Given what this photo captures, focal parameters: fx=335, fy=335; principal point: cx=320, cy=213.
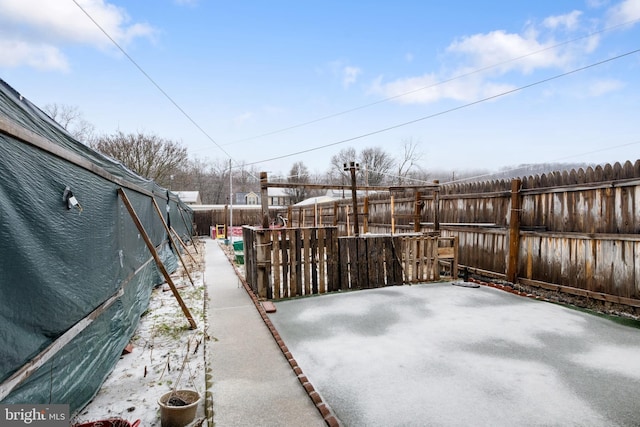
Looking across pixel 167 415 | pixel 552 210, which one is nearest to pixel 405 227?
pixel 552 210

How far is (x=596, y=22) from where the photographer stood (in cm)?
897

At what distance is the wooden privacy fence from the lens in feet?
18.1

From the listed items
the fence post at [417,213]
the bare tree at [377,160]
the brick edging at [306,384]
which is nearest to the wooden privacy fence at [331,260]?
the brick edging at [306,384]

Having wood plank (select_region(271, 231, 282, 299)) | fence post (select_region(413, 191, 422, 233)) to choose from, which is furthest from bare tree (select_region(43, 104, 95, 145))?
wood plank (select_region(271, 231, 282, 299))

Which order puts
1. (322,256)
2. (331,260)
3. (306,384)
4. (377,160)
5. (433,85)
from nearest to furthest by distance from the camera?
(306,384)
(322,256)
(331,260)
(433,85)
(377,160)

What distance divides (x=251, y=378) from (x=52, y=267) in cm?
172

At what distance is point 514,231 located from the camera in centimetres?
603

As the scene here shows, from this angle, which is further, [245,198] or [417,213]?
[245,198]

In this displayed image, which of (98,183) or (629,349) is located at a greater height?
(98,183)

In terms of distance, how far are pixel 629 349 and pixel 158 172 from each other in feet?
82.9

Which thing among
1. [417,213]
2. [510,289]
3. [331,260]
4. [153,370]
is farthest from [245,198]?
[153,370]

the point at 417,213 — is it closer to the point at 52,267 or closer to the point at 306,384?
the point at 306,384

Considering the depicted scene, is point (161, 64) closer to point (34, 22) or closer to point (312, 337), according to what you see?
point (34, 22)
